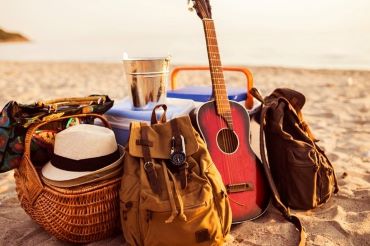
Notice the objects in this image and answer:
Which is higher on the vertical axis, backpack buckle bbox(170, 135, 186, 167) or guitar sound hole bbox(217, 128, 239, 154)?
backpack buckle bbox(170, 135, 186, 167)

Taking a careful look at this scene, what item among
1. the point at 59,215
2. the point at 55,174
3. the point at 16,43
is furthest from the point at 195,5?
the point at 16,43

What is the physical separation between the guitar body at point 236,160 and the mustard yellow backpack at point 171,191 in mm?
308

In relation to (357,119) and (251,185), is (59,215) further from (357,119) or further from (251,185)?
(357,119)

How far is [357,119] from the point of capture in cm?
530

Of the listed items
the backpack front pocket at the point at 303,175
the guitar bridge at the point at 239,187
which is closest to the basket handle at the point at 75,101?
the guitar bridge at the point at 239,187

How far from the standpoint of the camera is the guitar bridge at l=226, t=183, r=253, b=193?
252 centimetres

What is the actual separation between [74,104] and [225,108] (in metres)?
1.02

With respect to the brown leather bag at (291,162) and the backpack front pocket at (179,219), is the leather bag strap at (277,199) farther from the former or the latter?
the backpack front pocket at (179,219)

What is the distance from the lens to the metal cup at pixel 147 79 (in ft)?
8.75

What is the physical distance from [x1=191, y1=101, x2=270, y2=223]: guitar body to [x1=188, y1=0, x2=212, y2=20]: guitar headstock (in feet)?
2.23

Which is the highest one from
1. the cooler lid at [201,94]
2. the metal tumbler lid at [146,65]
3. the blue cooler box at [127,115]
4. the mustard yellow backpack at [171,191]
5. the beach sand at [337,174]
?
the metal tumbler lid at [146,65]

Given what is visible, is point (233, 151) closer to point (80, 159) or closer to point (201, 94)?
point (201, 94)

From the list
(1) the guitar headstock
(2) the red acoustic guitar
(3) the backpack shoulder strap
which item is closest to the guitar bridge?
(2) the red acoustic guitar

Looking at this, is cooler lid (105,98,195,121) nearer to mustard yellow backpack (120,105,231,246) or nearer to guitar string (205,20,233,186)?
guitar string (205,20,233,186)
